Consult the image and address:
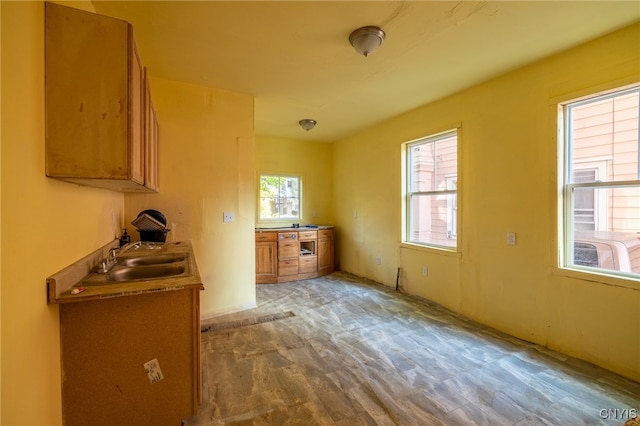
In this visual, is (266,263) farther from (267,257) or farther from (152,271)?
(152,271)

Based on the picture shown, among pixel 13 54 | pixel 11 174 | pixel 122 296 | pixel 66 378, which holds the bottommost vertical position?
pixel 66 378

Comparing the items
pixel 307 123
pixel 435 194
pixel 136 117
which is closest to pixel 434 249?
pixel 435 194

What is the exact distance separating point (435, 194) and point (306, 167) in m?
2.73

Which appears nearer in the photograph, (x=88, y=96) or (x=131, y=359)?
(x=88, y=96)

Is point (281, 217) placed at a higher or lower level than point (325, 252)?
higher

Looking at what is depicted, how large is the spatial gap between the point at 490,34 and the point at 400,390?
8.80ft

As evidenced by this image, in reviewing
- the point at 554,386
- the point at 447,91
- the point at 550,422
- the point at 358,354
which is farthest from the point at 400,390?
the point at 447,91

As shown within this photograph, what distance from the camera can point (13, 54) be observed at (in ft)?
3.45

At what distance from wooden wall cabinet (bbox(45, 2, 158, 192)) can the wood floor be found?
1562 millimetres

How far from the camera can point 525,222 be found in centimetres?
272

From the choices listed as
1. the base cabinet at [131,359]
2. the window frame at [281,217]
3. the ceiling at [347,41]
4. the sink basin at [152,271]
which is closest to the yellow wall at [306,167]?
the window frame at [281,217]

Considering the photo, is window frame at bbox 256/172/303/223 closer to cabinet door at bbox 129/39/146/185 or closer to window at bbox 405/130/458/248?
window at bbox 405/130/458/248

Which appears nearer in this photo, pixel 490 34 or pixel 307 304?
pixel 490 34

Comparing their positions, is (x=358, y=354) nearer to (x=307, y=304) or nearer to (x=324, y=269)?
(x=307, y=304)
